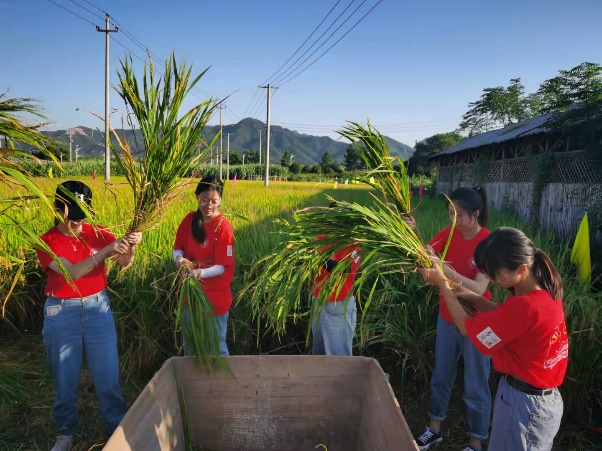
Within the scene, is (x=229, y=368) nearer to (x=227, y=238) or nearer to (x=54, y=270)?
(x=227, y=238)

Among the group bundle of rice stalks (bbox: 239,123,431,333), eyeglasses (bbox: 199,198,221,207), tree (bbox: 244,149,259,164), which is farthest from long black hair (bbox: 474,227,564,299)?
tree (bbox: 244,149,259,164)

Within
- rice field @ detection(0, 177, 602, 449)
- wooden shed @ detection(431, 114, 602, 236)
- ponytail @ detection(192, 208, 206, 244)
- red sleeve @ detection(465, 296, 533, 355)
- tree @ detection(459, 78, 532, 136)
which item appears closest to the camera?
red sleeve @ detection(465, 296, 533, 355)

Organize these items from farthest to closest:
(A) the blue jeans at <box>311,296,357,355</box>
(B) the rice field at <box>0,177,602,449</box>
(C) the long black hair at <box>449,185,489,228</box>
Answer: (B) the rice field at <box>0,177,602,449</box>
(A) the blue jeans at <box>311,296,357,355</box>
(C) the long black hair at <box>449,185,489,228</box>

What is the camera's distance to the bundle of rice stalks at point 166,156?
1.83 metres

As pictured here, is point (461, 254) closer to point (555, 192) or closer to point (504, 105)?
point (555, 192)

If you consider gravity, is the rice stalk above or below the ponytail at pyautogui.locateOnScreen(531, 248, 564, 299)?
below

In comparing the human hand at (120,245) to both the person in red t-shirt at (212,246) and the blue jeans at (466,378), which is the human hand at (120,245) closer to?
the person in red t-shirt at (212,246)

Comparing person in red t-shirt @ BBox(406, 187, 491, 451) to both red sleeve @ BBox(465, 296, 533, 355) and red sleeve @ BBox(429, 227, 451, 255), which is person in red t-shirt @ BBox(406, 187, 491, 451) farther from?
red sleeve @ BBox(465, 296, 533, 355)

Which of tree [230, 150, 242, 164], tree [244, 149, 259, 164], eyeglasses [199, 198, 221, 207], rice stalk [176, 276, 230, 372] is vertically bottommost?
rice stalk [176, 276, 230, 372]

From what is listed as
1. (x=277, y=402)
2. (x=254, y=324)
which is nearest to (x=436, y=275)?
A: (x=277, y=402)

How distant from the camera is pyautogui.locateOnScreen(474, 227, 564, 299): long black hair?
1.52 m

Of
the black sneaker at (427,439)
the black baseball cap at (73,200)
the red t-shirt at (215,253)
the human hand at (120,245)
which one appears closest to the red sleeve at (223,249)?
the red t-shirt at (215,253)

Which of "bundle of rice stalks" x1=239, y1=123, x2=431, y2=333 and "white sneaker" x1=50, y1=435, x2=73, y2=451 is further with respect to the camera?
"white sneaker" x1=50, y1=435, x2=73, y2=451

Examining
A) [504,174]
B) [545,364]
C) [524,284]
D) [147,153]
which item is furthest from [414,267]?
[504,174]
